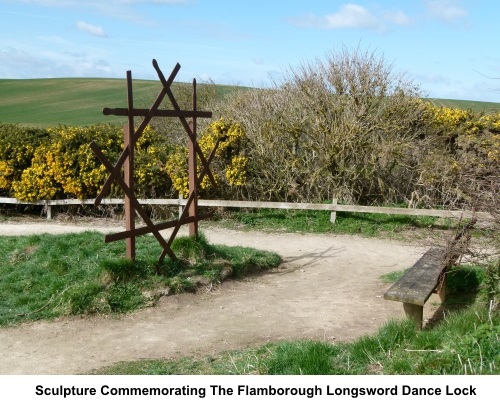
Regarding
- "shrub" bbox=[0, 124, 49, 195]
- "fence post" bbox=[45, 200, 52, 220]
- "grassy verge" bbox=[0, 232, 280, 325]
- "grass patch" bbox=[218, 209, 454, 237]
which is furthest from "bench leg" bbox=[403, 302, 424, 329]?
"shrub" bbox=[0, 124, 49, 195]

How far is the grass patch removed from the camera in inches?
539

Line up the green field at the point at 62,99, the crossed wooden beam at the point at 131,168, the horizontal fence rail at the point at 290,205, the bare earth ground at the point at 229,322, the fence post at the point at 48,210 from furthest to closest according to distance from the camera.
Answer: the green field at the point at 62,99
the fence post at the point at 48,210
the horizontal fence rail at the point at 290,205
the crossed wooden beam at the point at 131,168
the bare earth ground at the point at 229,322

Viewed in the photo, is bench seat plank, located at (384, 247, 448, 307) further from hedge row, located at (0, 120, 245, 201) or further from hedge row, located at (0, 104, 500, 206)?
hedge row, located at (0, 120, 245, 201)

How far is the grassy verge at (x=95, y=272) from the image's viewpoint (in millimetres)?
8125

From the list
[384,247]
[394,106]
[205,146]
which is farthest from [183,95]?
Result: [384,247]

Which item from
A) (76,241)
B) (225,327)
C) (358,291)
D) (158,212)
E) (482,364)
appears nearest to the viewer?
(482,364)

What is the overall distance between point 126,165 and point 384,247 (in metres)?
5.91

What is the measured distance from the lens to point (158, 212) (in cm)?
1486

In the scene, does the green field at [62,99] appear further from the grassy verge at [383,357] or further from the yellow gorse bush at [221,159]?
the grassy verge at [383,357]

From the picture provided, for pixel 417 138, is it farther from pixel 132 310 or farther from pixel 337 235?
pixel 132 310

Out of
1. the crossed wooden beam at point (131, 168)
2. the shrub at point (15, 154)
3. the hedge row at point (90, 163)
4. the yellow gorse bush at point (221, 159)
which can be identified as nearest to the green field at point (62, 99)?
the shrub at point (15, 154)

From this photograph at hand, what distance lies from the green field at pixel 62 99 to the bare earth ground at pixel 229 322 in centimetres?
3603

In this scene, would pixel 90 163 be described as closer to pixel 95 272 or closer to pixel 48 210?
pixel 48 210

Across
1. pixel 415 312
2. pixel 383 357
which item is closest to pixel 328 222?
pixel 415 312
